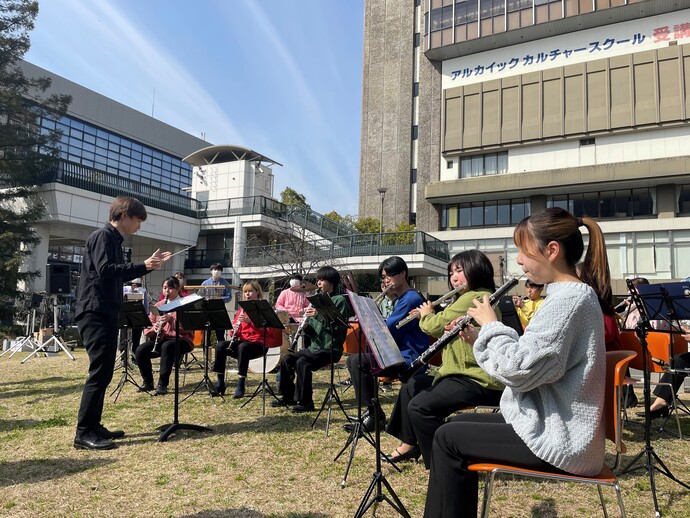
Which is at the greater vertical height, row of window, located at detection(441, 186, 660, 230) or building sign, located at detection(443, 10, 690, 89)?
building sign, located at detection(443, 10, 690, 89)

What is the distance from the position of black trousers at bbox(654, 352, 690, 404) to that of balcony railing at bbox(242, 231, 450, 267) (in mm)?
21114

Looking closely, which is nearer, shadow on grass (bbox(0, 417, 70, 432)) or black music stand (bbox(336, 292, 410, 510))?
black music stand (bbox(336, 292, 410, 510))

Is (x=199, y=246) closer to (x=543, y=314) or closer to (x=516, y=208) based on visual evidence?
(x=516, y=208)

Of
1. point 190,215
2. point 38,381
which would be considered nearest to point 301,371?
point 38,381

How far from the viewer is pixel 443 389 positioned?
3.77 meters

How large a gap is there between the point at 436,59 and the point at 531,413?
38641mm

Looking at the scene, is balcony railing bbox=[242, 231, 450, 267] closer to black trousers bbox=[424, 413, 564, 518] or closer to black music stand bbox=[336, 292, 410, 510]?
black music stand bbox=[336, 292, 410, 510]

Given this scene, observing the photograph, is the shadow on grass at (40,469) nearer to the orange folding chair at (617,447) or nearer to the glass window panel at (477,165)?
the orange folding chair at (617,447)

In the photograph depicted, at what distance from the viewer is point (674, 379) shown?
617cm

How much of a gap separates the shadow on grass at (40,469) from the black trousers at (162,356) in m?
2.99

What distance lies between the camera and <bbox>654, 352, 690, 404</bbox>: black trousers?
20.3 ft

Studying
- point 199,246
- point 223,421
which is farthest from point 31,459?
point 199,246

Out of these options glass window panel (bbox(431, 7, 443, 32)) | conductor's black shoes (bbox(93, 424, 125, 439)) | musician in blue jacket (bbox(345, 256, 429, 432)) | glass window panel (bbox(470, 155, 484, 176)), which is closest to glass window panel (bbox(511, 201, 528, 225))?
glass window panel (bbox(470, 155, 484, 176))

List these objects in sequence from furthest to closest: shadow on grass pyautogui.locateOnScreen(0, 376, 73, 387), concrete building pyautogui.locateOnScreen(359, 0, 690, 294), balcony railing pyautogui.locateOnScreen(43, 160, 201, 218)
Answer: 1. concrete building pyautogui.locateOnScreen(359, 0, 690, 294)
2. balcony railing pyautogui.locateOnScreen(43, 160, 201, 218)
3. shadow on grass pyautogui.locateOnScreen(0, 376, 73, 387)
